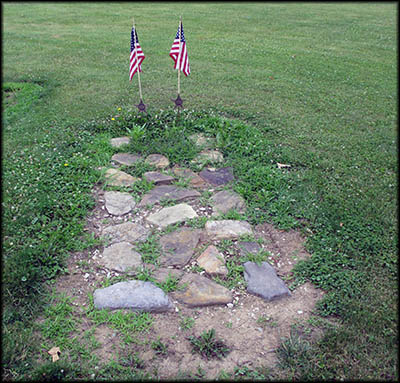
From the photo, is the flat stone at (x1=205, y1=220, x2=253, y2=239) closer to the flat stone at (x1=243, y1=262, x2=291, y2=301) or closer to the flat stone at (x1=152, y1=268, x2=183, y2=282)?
the flat stone at (x1=243, y1=262, x2=291, y2=301)

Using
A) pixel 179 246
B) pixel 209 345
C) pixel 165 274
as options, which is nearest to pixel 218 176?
pixel 179 246

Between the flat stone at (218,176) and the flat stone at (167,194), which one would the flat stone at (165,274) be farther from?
the flat stone at (218,176)

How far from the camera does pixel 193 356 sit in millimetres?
2510

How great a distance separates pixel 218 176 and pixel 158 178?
0.67 metres

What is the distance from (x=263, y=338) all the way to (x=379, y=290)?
1021 millimetres

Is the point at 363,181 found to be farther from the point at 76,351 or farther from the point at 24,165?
the point at 24,165

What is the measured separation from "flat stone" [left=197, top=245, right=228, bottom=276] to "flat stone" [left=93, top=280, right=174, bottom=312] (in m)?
0.45

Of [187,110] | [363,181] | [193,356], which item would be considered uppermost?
[187,110]

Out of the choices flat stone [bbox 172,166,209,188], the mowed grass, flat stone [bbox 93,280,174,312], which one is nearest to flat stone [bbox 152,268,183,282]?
flat stone [bbox 93,280,174,312]

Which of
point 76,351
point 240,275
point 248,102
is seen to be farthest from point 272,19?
point 76,351

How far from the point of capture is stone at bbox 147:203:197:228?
3701 mm

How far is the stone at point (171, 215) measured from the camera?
370 centimetres

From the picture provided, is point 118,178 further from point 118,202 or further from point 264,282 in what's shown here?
point 264,282

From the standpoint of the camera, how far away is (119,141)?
16.4 ft
